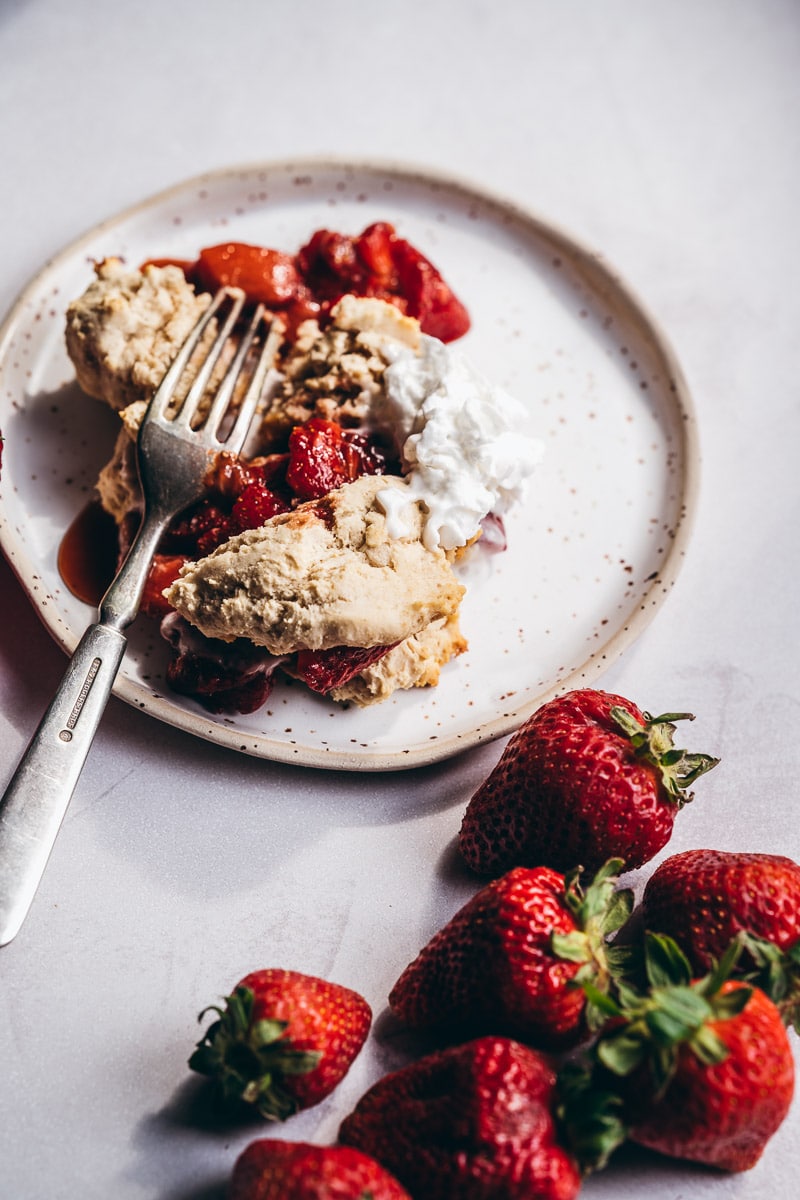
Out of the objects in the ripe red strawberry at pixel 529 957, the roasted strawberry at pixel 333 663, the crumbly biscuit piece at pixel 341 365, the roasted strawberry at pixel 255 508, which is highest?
the crumbly biscuit piece at pixel 341 365

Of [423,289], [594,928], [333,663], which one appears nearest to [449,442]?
[333,663]

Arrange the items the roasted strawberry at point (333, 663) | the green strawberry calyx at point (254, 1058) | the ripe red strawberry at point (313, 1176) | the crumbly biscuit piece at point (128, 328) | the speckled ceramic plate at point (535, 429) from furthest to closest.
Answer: the crumbly biscuit piece at point (128, 328) < the speckled ceramic plate at point (535, 429) < the roasted strawberry at point (333, 663) < the green strawberry calyx at point (254, 1058) < the ripe red strawberry at point (313, 1176)

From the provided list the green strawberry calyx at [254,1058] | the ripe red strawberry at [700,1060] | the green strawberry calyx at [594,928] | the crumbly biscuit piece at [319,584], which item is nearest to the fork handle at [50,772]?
the crumbly biscuit piece at [319,584]

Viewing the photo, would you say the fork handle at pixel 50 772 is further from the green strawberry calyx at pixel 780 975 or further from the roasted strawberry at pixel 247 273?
the green strawberry calyx at pixel 780 975

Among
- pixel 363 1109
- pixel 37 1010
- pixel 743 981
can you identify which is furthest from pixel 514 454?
pixel 37 1010

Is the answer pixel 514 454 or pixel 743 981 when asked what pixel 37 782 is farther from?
pixel 743 981

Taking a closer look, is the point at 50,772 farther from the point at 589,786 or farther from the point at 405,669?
the point at 589,786

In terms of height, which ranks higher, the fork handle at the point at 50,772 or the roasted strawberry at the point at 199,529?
the roasted strawberry at the point at 199,529
